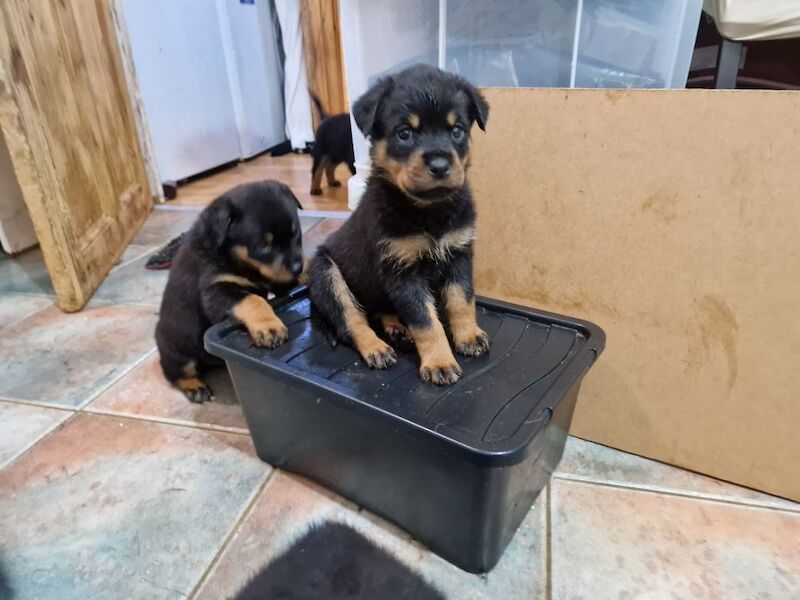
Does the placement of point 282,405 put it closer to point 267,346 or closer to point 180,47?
point 267,346

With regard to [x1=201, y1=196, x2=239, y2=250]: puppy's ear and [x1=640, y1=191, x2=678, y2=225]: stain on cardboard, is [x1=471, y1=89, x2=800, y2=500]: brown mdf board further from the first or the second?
[x1=201, y1=196, x2=239, y2=250]: puppy's ear

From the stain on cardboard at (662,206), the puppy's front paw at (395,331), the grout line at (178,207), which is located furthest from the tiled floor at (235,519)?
the grout line at (178,207)

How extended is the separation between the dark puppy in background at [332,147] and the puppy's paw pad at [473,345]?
8.53 feet

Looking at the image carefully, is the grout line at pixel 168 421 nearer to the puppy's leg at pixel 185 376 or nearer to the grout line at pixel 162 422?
the grout line at pixel 162 422

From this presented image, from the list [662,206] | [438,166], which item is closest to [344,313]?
[438,166]

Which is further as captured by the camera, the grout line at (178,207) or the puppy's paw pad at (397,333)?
the grout line at (178,207)

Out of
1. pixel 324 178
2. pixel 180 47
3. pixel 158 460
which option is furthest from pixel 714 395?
pixel 180 47

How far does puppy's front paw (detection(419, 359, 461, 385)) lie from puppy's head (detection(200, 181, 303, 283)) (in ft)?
2.36

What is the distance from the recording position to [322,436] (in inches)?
53.3

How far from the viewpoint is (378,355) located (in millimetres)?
1330

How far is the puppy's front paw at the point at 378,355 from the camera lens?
1.32m

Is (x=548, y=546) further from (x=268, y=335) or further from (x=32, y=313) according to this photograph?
(x=32, y=313)

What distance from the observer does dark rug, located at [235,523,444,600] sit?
1173 millimetres

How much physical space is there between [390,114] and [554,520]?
3.73 ft
